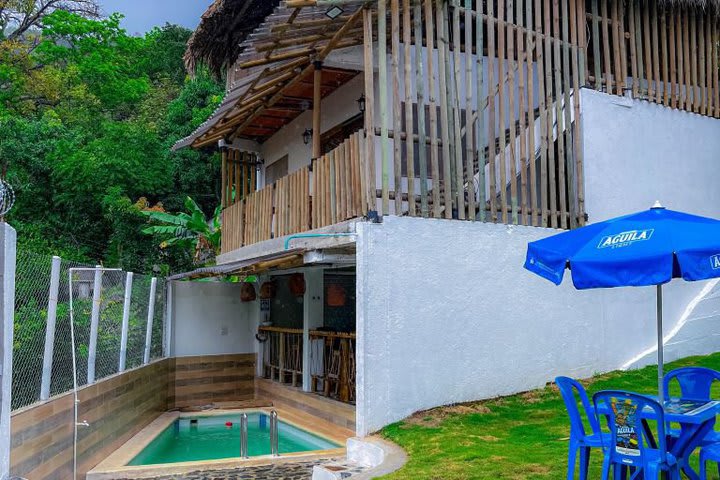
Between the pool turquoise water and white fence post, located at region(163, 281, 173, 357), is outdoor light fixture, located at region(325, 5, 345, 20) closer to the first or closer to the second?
the pool turquoise water

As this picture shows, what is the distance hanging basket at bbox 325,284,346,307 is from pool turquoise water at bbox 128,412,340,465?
2.47m

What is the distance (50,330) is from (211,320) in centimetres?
804

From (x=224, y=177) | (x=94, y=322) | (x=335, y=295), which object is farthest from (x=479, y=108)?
(x=224, y=177)

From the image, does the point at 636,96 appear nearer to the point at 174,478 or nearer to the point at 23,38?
the point at 174,478

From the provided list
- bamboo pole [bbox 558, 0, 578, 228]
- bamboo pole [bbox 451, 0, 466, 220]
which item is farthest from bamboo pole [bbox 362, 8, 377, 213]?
bamboo pole [bbox 558, 0, 578, 228]

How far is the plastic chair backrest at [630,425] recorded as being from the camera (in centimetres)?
478

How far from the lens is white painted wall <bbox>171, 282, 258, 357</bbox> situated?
14.9 m

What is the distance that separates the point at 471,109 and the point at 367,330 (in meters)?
3.67

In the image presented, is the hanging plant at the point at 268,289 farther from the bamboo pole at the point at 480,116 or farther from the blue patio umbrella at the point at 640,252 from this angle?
the blue patio umbrella at the point at 640,252

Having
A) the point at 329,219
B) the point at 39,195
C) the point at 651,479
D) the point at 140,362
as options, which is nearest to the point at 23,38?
the point at 39,195

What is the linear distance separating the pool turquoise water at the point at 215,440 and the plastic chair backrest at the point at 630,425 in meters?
5.75

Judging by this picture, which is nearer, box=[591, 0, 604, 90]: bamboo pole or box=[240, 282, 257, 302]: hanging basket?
box=[591, 0, 604, 90]: bamboo pole

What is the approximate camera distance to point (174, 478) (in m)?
8.08

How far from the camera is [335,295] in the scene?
1316 centimetres
